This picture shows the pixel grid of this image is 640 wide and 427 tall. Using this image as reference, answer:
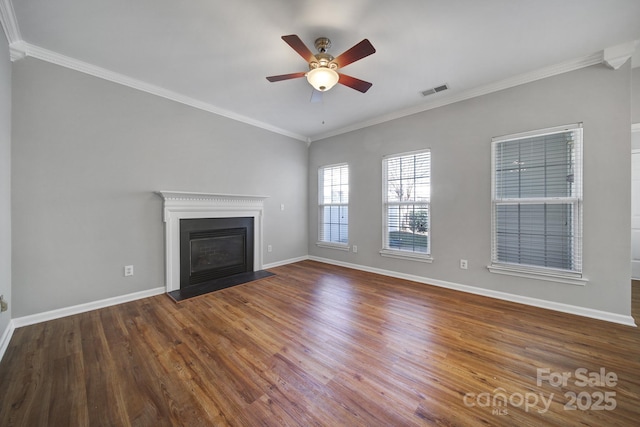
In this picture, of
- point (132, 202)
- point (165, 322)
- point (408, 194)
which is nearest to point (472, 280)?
point (408, 194)

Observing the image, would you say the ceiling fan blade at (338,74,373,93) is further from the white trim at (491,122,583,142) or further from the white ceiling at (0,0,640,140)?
the white trim at (491,122,583,142)

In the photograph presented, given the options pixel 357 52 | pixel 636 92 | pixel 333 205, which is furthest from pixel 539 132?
pixel 333 205

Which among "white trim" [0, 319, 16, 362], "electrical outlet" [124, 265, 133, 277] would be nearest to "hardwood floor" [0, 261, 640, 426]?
"white trim" [0, 319, 16, 362]

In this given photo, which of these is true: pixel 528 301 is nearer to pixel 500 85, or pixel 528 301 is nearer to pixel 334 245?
pixel 500 85

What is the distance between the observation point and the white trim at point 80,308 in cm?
227

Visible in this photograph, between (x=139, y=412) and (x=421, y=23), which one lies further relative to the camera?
(x=421, y=23)

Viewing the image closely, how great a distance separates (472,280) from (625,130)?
2.20m

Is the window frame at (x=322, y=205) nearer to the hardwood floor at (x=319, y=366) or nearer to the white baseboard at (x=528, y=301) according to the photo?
the white baseboard at (x=528, y=301)

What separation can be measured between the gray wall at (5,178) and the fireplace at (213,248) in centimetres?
149

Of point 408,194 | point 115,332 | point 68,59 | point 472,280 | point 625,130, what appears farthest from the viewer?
point 408,194

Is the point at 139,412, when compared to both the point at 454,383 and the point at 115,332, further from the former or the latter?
the point at 454,383

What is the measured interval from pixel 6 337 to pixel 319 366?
2689mm

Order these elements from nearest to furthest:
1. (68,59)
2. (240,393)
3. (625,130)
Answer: (240,393) → (625,130) → (68,59)

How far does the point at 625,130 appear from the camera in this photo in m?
2.31
